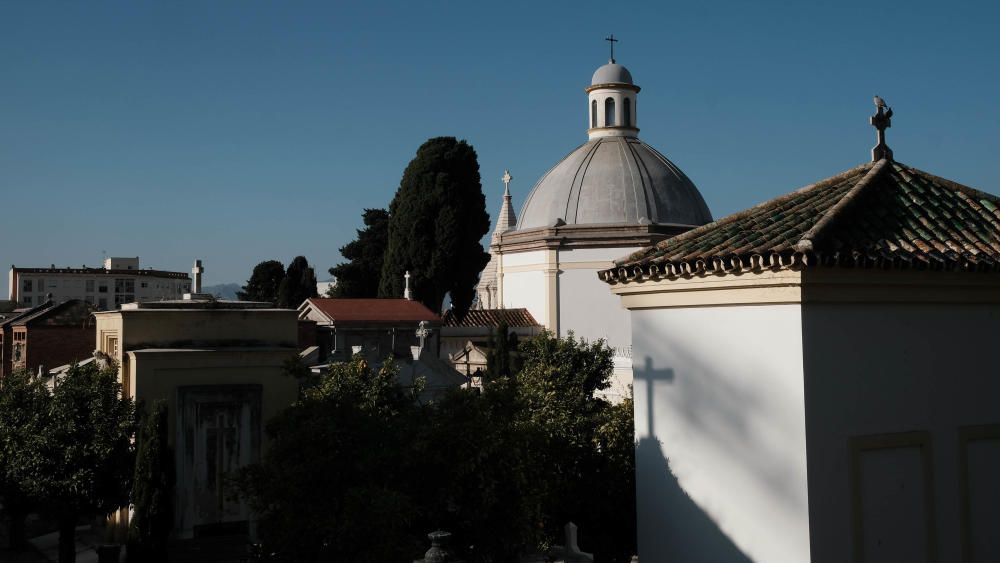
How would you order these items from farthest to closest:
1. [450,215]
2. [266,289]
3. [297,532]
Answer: [266,289] < [450,215] < [297,532]

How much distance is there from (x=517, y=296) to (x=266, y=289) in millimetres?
27149

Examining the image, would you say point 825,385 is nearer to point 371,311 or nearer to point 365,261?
point 371,311

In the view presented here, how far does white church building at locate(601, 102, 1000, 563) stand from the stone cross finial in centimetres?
66

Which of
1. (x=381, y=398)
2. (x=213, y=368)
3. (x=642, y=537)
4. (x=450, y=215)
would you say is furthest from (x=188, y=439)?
(x=450, y=215)

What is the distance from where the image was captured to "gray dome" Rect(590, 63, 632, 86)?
3697cm

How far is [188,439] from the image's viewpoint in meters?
13.8

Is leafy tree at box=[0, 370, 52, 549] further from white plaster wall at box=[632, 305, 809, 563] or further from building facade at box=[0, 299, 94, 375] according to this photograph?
building facade at box=[0, 299, 94, 375]

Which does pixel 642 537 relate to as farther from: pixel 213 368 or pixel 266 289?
pixel 266 289

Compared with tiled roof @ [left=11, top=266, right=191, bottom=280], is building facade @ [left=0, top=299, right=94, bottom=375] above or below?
below

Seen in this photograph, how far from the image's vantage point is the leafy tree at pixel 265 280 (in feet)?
192

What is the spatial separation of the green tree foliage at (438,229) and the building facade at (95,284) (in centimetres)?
4949

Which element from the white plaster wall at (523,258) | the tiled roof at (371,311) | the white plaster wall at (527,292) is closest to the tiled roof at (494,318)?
the white plaster wall at (527,292)

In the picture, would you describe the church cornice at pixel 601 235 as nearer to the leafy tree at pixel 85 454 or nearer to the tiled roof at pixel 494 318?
the tiled roof at pixel 494 318

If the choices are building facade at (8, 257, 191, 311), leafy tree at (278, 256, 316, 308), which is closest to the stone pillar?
leafy tree at (278, 256, 316, 308)
